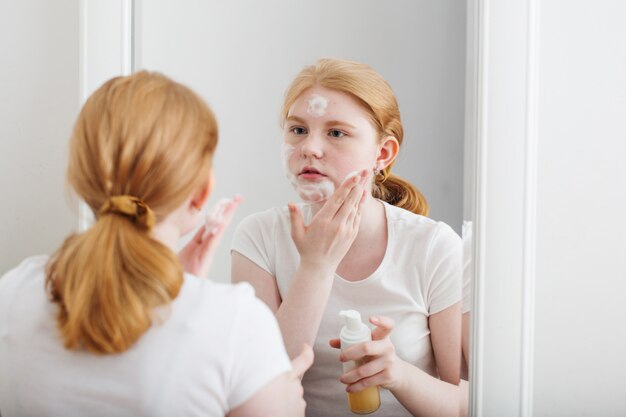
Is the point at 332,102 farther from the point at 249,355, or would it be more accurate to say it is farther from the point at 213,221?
the point at 249,355

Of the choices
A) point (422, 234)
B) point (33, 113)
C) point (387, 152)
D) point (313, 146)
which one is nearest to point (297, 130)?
point (313, 146)

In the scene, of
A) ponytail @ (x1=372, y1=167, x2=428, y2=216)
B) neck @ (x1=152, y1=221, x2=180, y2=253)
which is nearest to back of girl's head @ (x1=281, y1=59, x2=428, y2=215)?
ponytail @ (x1=372, y1=167, x2=428, y2=216)

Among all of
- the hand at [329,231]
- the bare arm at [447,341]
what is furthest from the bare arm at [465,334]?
the hand at [329,231]

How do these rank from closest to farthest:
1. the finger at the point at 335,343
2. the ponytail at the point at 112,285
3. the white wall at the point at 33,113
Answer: the ponytail at the point at 112,285, the finger at the point at 335,343, the white wall at the point at 33,113

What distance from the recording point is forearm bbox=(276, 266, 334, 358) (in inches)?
38.4

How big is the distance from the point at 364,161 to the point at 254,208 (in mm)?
189

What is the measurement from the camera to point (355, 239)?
1044 mm

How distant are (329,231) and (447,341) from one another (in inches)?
10.4

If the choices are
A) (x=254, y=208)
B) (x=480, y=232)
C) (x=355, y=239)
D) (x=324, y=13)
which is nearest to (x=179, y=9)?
(x=324, y=13)

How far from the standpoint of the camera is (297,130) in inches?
40.6

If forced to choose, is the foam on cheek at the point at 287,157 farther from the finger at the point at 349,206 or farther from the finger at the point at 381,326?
the finger at the point at 381,326

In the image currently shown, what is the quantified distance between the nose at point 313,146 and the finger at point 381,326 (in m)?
0.26

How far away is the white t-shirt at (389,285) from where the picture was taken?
1.02 metres

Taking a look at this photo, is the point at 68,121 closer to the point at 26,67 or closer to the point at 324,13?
the point at 26,67
